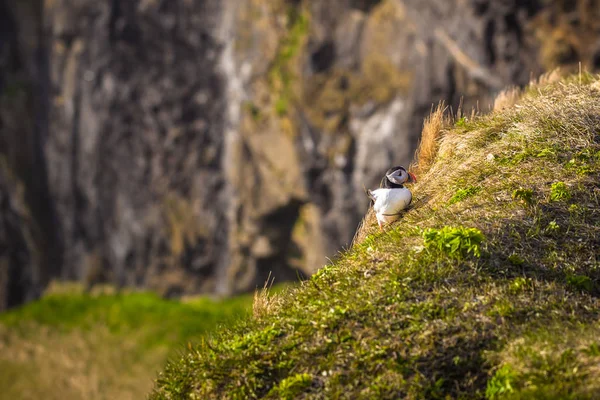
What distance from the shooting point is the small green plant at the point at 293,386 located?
19.3ft

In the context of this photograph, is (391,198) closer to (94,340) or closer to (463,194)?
(463,194)

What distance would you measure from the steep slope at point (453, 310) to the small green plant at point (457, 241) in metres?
0.01

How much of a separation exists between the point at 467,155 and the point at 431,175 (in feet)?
1.80

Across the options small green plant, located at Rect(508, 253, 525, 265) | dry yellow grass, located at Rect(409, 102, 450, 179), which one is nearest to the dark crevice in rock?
dry yellow grass, located at Rect(409, 102, 450, 179)

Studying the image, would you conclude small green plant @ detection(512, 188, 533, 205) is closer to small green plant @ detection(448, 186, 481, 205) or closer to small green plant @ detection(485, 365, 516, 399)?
small green plant @ detection(448, 186, 481, 205)

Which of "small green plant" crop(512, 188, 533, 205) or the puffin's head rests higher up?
the puffin's head

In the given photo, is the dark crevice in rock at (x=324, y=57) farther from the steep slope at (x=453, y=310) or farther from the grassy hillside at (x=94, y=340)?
the steep slope at (x=453, y=310)

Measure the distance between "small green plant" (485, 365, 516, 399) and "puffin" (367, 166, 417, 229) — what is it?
3005 mm

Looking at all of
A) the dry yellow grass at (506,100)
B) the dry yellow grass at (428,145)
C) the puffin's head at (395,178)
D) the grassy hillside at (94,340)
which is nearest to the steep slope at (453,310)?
the puffin's head at (395,178)

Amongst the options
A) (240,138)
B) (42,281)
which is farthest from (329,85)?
(42,281)

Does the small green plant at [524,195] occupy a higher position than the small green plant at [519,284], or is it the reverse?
the small green plant at [524,195]

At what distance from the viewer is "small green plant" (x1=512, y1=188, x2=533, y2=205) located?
747 cm

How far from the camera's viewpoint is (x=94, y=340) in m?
37.9

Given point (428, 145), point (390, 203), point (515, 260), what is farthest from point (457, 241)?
point (428, 145)
